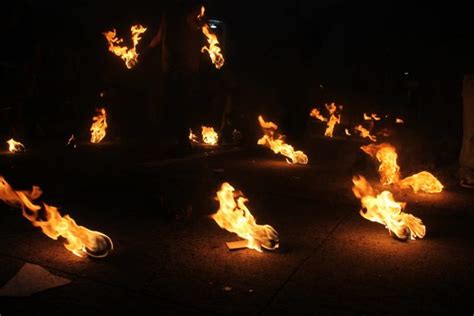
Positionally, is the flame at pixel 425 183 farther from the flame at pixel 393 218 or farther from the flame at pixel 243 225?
the flame at pixel 243 225

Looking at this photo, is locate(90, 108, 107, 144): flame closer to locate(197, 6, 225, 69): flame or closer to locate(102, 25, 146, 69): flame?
locate(102, 25, 146, 69): flame

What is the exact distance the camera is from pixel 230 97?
16875mm

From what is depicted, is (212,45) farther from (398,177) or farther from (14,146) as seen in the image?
(14,146)

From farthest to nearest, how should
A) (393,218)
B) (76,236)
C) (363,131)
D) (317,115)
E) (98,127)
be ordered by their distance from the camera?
1. (317,115)
2. (363,131)
3. (98,127)
4. (393,218)
5. (76,236)

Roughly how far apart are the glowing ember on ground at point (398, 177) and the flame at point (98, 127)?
10.2m

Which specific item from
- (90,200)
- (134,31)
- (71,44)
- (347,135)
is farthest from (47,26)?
(347,135)

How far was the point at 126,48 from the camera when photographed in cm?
1450

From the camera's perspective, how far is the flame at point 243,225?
16.6ft

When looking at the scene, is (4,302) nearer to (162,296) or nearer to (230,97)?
(162,296)

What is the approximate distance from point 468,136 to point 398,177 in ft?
6.47

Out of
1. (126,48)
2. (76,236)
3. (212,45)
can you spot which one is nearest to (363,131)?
(212,45)

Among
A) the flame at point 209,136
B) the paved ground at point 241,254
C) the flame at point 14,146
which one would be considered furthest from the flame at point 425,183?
the flame at point 14,146

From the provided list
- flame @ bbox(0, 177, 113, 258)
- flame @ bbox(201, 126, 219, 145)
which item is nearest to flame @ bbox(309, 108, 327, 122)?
flame @ bbox(201, 126, 219, 145)

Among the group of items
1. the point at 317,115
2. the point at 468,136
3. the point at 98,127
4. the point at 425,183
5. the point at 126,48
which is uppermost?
the point at 126,48
